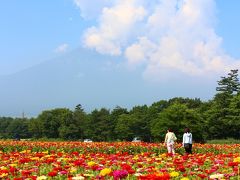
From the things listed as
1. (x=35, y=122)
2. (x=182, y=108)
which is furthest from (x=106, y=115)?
(x=182, y=108)

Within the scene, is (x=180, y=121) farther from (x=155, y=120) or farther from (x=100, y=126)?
(x=100, y=126)

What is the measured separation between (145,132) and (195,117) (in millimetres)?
28819

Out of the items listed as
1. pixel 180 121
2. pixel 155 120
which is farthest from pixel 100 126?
pixel 180 121

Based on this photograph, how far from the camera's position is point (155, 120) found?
75438 mm

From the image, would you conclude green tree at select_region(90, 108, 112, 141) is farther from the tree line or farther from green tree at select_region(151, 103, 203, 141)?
green tree at select_region(151, 103, 203, 141)

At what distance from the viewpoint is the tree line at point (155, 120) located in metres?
57.8

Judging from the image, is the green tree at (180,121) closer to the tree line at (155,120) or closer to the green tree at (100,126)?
the tree line at (155,120)

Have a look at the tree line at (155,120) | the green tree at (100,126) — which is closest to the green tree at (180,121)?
the tree line at (155,120)

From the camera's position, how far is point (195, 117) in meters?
57.4

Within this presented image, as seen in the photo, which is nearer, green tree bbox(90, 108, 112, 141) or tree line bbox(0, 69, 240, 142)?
tree line bbox(0, 69, 240, 142)

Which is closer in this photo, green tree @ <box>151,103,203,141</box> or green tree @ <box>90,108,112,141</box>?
green tree @ <box>151,103,203,141</box>

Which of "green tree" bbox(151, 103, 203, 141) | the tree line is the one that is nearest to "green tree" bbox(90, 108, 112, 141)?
the tree line

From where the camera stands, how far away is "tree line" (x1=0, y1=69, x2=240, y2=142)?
2277 inches

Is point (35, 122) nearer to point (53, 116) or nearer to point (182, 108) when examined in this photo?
point (53, 116)
